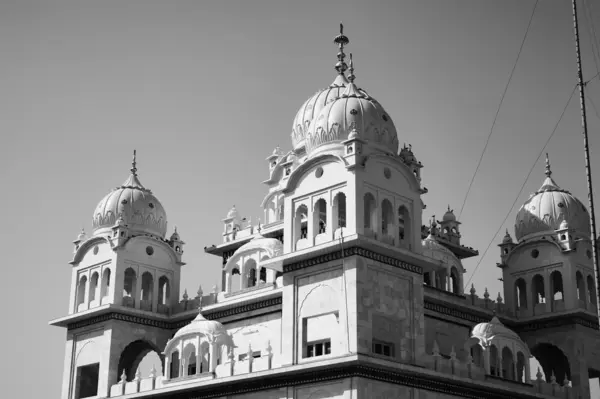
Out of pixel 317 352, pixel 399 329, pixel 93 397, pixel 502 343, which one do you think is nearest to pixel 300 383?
pixel 317 352

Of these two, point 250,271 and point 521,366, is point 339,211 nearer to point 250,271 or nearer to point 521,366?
point 250,271

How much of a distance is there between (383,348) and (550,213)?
1379 centimetres

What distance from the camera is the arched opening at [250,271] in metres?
43.7

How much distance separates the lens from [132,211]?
44.7 metres

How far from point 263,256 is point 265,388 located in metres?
9.32

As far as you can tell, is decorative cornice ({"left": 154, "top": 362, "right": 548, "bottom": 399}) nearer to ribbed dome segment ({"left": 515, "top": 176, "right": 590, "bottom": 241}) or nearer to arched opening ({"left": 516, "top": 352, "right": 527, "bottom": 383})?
arched opening ({"left": 516, "top": 352, "right": 527, "bottom": 383})

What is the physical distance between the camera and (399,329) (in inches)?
1364

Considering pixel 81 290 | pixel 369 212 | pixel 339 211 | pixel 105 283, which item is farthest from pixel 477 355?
pixel 81 290

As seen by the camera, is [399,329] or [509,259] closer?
[399,329]

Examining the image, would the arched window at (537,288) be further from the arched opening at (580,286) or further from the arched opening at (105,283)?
the arched opening at (105,283)

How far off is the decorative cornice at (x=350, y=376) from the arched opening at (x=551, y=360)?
565 cm

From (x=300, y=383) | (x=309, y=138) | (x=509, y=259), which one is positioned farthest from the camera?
(x=509, y=259)

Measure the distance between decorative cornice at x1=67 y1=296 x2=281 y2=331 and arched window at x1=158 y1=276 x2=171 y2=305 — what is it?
1.32 m

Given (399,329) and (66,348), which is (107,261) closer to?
(66,348)
